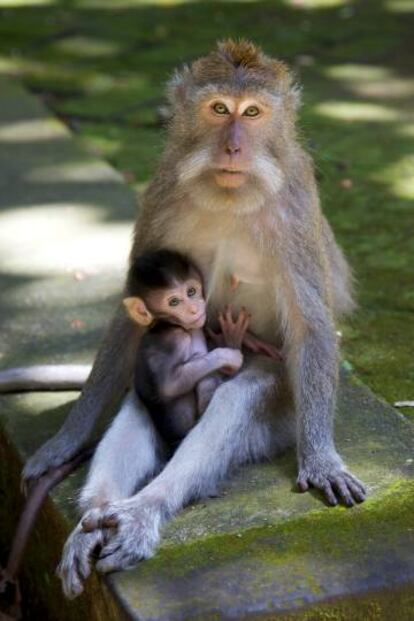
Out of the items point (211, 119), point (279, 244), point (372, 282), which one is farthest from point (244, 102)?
point (372, 282)

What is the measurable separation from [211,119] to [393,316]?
164 cm

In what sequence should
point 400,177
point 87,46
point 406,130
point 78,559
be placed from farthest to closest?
point 87,46
point 406,130
point 400,177
point 78,559

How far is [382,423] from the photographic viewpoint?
4.18 m

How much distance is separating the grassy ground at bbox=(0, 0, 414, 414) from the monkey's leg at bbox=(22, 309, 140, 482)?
93 cm

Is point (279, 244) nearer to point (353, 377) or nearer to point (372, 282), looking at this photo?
point (353, 377)

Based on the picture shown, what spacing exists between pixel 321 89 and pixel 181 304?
4.15m

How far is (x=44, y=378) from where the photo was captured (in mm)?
4504

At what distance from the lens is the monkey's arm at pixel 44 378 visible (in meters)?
4.47

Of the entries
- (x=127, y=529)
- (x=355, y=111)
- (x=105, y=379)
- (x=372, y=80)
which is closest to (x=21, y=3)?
(x=372, y=80)

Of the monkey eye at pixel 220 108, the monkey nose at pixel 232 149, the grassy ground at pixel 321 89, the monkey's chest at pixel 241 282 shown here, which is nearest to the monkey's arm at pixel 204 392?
the monkey's chest at pixel 241 282

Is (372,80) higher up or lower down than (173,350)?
higher up

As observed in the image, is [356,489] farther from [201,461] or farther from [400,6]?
[400,6]

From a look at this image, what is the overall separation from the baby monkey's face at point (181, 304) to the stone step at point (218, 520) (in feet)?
1.52

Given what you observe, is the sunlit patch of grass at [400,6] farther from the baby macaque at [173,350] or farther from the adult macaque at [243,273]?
the baby macaque at [173,350]
